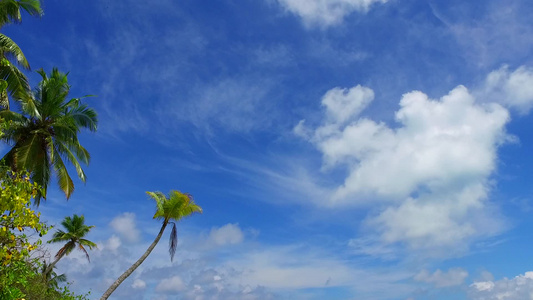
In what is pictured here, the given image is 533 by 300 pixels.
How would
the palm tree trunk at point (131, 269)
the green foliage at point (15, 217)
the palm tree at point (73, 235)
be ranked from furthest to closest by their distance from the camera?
the palm tree at point (73, 235) → the palm tree trunk at point (131, 269) → the green foliage at point (15, 217)

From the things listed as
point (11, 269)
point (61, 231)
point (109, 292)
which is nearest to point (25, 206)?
point (11, 269)

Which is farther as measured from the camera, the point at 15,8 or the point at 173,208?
the point at 173,208

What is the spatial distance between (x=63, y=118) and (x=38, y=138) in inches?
61.9

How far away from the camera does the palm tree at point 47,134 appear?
21.6m

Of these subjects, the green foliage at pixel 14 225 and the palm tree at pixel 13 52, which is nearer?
the green foliage at pixel 14 225

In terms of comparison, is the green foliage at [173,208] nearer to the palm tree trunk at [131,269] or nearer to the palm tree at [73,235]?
the palm tree trunk at [131,269]

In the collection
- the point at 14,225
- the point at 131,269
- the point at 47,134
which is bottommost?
the point at 14,225

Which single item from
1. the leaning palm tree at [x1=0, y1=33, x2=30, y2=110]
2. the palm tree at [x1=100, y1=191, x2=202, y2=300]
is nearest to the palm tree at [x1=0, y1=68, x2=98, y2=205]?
the leaning palm tree at [x1=0, y1=33, x2=30, y2=110]

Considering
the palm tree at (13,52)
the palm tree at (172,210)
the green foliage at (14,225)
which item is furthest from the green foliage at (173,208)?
the green foliage at (14,225)

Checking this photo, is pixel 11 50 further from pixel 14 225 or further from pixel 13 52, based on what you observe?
pixel 14 225

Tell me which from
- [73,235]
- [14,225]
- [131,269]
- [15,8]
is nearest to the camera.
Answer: [14,225]

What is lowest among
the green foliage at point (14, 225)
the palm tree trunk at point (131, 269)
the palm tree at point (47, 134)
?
the green foliage at point (14, 225)

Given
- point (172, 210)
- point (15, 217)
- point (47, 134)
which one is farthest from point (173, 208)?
point (15, 217)

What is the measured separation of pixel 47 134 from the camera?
22.4 meters
